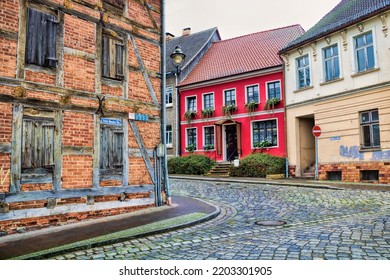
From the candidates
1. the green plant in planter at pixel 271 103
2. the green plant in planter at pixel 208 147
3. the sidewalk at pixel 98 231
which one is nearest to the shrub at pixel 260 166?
the green plant in planter at pixel 271 103

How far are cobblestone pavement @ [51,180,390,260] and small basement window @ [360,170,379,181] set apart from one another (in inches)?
198

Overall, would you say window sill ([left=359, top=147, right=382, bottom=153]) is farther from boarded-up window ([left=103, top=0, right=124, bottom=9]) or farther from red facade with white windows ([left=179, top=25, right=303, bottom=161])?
boarded-up window ([left=103, top=0, right=124, bottom=9])

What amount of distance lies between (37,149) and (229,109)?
17.5 m

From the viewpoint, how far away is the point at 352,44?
16188mm

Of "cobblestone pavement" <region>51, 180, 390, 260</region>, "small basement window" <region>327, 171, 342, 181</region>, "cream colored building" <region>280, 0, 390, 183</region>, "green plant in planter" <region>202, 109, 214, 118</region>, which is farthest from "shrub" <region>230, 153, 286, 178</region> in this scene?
"cobblestone pavement" <region>51, 180, 390, 260</region>

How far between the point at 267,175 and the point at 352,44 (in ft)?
24.7

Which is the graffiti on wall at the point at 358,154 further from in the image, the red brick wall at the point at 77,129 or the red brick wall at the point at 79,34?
the red brick wall at the point at 79,34

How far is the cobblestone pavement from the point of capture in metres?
→ 5.16

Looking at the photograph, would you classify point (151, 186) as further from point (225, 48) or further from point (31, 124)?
point (225, 48)

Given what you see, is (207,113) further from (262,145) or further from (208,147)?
(262,145)

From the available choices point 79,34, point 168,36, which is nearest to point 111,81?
point 79,34

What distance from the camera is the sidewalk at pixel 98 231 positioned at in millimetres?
5791

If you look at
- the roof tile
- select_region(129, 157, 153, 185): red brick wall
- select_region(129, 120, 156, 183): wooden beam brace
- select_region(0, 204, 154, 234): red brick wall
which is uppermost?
the roof tile

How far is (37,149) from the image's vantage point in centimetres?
748
